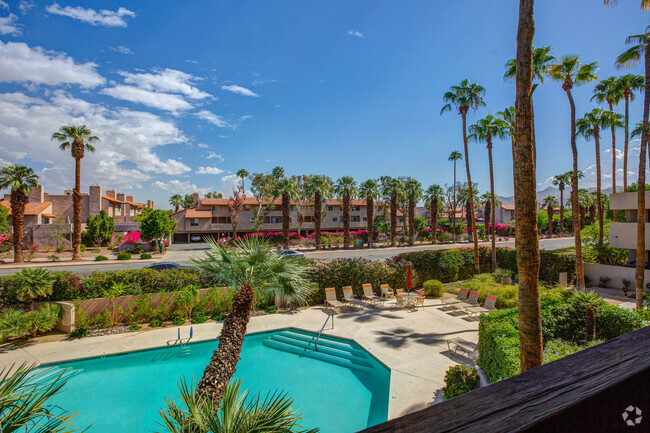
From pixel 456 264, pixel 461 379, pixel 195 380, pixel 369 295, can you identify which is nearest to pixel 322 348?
pixel 195 380

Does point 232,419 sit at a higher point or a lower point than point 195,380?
higher

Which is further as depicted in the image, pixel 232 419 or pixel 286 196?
pixel 286 196

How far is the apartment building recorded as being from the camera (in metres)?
59.9

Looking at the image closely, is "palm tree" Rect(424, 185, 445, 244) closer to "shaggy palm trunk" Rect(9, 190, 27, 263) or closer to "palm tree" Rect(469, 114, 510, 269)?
"palm tree" Rect(469, 114, 510, 269)

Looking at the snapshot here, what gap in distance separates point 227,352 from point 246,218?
52460mm

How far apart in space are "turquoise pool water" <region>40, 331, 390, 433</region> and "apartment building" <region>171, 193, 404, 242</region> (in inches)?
1765

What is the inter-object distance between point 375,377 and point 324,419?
2.62 metres

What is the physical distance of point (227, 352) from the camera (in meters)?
9.32

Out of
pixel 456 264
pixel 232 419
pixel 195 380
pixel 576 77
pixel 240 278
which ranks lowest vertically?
pixel 195 380

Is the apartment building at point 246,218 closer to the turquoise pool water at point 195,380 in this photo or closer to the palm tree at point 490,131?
the palm tree at point 490,131

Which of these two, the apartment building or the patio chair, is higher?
the apartment building

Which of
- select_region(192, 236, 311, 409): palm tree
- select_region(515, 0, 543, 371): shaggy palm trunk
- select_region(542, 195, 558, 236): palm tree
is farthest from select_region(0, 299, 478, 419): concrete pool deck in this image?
select_region(542, 195, 558, 236): palm tree

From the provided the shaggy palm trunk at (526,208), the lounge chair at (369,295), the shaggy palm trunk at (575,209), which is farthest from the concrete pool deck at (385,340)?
the shaggy palm trunk at (575,209)

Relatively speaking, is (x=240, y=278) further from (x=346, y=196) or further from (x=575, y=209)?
(x=346, y=196)
